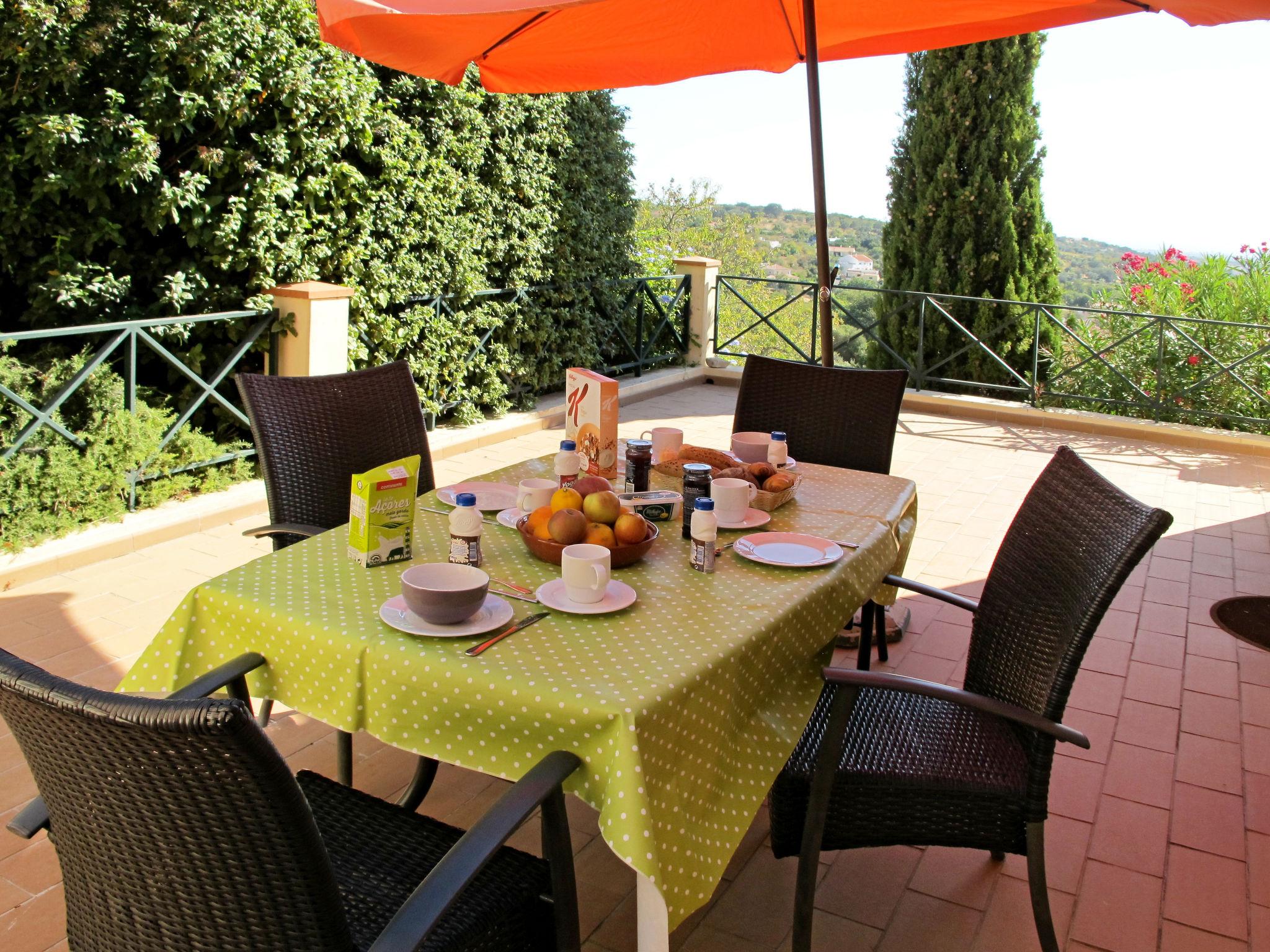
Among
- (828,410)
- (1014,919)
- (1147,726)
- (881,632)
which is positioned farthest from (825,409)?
(1014,919)

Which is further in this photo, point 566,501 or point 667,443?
point 667,443

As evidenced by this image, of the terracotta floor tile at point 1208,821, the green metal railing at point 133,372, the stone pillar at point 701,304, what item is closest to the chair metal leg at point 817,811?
the terracotta floor tile at point 1208,821

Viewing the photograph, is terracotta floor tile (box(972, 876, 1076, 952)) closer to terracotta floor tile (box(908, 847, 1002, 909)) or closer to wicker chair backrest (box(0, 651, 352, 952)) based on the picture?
terracotta floor tile (box(908, 847, 1002, 909))

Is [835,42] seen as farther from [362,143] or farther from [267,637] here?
[267,637]

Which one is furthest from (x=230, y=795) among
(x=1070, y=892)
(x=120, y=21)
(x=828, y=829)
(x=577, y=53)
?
(x=120, y=21)

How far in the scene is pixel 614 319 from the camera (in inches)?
309

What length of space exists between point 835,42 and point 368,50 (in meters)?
1.81

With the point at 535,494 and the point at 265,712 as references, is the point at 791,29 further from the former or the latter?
the point at 265,712

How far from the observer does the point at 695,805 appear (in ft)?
5.56

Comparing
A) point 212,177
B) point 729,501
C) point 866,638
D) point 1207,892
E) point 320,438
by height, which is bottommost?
→ point 1207,892

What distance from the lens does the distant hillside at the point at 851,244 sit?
9711 millimetres

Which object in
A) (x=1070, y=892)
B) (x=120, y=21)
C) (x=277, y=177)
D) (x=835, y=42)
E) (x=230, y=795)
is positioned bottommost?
(x=1070, y=892)

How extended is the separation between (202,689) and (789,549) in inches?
48.2

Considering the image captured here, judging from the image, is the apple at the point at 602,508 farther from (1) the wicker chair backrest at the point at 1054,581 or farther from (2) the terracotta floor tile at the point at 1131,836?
(2) the terracotta floor tile at the point at 1131,836
